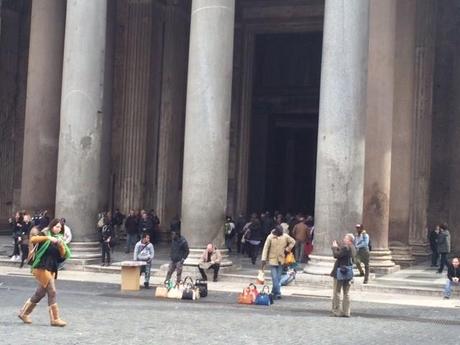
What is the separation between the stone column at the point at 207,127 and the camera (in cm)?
2062

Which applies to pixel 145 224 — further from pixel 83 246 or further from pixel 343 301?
pixel 343 301

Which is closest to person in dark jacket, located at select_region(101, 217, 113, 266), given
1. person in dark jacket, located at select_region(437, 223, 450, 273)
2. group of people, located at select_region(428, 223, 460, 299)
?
group of people, located at select_region(428, 223, 460, 299)

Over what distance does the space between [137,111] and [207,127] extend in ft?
34.0

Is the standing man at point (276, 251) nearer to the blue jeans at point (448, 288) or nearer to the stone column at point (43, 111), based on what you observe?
the blue jeans at point (448, 288)

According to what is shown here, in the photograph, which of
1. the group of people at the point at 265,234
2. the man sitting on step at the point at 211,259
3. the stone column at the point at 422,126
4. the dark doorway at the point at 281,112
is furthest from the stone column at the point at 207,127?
the dark doorway at the point at 281,112

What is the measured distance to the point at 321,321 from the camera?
13984 mm

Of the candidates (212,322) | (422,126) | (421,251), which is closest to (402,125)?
(422,126)

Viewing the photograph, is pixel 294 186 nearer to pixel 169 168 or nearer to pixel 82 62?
pixel 169 168

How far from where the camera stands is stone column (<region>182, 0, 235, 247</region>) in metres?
20.6

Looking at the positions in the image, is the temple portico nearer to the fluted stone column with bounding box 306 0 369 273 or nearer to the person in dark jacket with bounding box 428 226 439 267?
the fluted stone column with bounding box 306 0 369 273

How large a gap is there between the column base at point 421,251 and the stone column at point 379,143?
14.8 ft

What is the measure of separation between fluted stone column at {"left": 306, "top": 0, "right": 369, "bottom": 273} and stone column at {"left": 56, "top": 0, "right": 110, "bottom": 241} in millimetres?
6609

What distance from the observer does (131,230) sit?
1009 inches

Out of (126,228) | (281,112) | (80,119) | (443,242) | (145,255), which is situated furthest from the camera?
(281,112)
